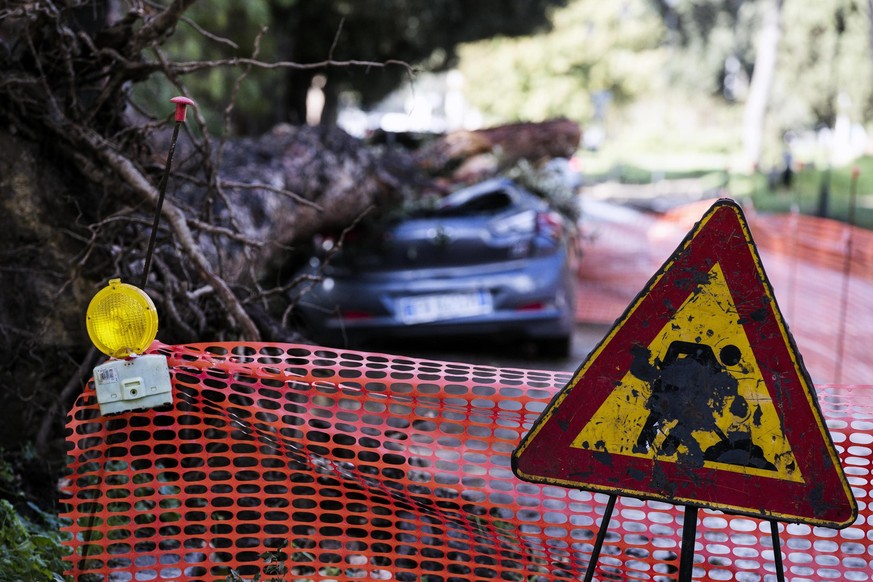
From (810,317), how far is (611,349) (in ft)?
27.9

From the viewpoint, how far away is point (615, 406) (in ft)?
8.55

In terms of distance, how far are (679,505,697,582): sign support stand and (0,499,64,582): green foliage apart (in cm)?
178

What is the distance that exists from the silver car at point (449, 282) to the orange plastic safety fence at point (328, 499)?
92.5 inches

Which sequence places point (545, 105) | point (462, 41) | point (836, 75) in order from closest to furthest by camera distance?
point (462, 41), point (836, 75), point (545, 105)

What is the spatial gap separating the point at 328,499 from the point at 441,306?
408 cm

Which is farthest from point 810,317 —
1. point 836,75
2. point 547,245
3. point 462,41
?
point 836,75

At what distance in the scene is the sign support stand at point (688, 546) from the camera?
2.58m

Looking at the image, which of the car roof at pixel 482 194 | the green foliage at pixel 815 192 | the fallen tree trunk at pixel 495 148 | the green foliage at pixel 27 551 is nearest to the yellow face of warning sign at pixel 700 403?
the green foliage at pixel 27 551

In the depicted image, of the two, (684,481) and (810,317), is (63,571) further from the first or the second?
(810,317)

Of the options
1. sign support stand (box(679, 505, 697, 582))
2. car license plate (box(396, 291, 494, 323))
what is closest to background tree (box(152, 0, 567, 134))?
car license plate (box(396, 291, 494, 323))

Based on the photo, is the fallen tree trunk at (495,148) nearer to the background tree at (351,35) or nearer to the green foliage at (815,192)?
the background tree at (351,35)

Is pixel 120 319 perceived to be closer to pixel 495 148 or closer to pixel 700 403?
pixel 700 403

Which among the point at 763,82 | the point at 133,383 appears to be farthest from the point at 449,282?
the point at 763,82

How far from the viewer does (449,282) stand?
24.1ft
